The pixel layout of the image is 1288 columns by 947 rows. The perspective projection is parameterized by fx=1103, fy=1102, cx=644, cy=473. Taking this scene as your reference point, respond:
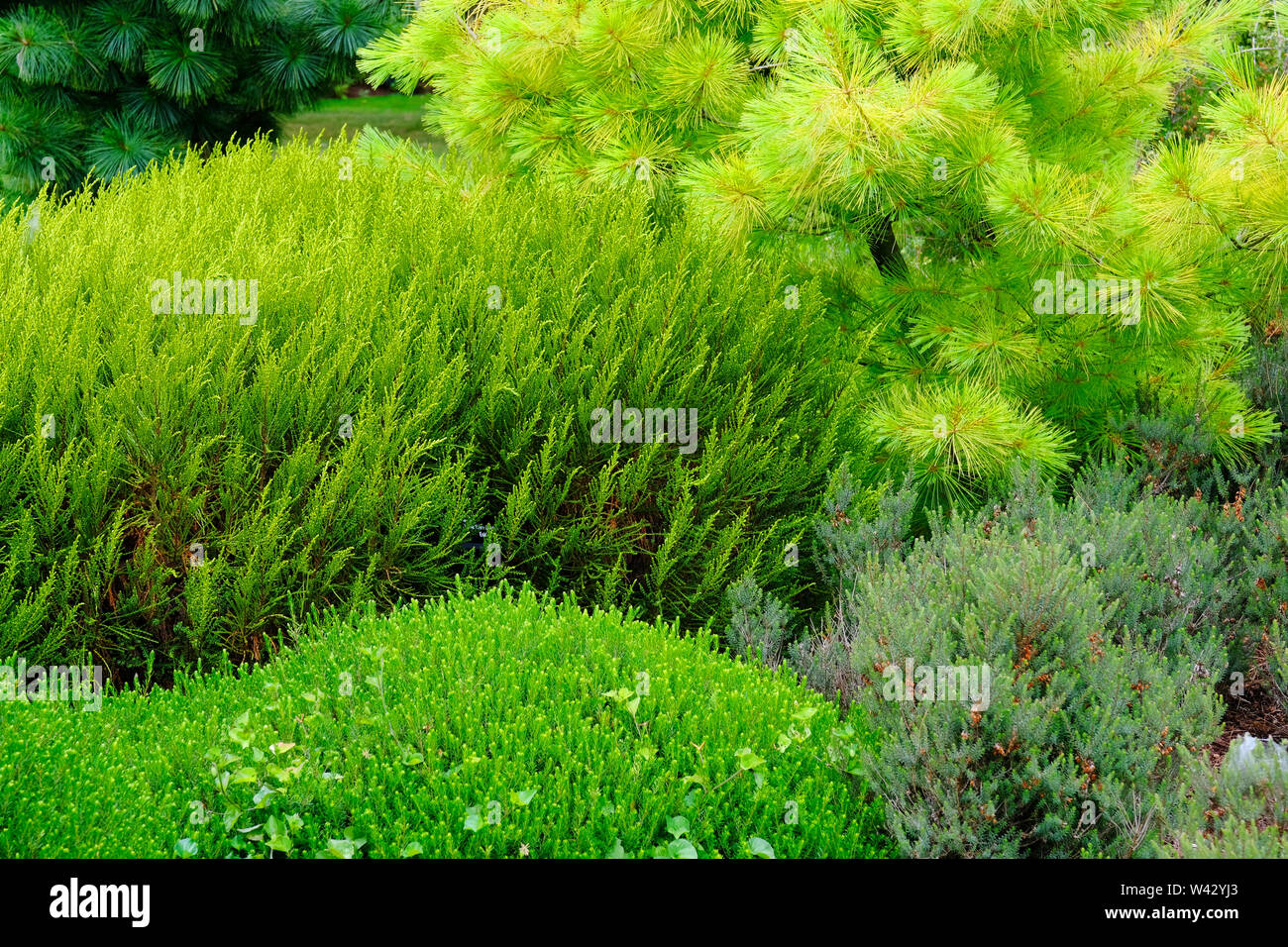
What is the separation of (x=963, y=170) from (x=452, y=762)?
10.9 feet

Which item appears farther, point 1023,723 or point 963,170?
point 963,170

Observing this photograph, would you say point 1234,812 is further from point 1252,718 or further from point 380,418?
point 380,418

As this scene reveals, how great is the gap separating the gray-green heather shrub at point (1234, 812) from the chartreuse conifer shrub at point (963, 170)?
192 centimetres

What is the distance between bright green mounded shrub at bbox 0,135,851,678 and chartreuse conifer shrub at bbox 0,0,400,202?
167 inches

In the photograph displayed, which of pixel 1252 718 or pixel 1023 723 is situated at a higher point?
pixel 1023 723

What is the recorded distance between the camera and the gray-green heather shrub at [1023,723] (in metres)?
2.78

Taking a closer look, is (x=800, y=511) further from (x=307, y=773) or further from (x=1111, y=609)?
(x=307, y=773)

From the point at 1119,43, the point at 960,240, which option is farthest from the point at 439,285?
the point at 1119,43

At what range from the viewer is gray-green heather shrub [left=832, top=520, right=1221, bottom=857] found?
2.78m

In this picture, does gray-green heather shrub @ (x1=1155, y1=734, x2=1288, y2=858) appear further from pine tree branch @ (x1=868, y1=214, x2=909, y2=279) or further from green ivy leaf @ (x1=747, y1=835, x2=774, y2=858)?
pine tree branch @ (x1=868, y1=214, x2=909, y2=279)

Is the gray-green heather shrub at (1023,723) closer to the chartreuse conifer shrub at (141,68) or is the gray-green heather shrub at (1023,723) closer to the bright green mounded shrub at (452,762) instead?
the bright green mounded shrub at (452,762)

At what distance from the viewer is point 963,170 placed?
15.5ft

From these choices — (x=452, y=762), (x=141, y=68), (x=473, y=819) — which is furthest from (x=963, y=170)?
(x=141, y=68)
